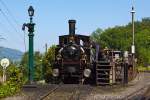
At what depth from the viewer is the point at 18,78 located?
2419cm

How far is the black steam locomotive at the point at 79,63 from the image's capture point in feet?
91.2

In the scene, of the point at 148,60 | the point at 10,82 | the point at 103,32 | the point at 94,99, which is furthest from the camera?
the point at 103,32

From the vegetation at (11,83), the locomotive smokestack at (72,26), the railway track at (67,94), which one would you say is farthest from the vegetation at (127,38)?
the railway track at (67,94)

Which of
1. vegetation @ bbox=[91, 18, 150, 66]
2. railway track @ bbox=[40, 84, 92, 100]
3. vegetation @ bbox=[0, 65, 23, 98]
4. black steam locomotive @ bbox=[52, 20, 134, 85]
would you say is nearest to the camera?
railway track @ bbox=[40, 84, 92, 100]

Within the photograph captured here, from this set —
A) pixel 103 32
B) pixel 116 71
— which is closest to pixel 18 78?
pixel 116 71

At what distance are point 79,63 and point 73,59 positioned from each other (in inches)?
19.4

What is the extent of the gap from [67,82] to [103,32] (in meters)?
129

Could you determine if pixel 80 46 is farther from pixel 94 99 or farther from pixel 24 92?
pixel 94 99

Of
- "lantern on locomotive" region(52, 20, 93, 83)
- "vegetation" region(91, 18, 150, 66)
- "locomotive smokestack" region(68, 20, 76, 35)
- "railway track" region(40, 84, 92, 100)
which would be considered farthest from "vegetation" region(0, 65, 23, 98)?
"vegetation" region(91, 18, 150, 66)

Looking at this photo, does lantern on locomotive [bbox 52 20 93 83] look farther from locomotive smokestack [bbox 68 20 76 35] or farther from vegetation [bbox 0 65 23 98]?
vegetation [bbox 0 65 23 98]

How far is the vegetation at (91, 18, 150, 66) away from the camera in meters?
117

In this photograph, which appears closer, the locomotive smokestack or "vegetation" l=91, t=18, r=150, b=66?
the locomotive smokestack

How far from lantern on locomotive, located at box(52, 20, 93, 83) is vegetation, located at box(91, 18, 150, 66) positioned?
78627 mm

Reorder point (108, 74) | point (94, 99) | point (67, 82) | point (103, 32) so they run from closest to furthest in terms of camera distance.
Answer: point (94, 99)
point (108, 74)
point (67, 82)
point (103, 32)
